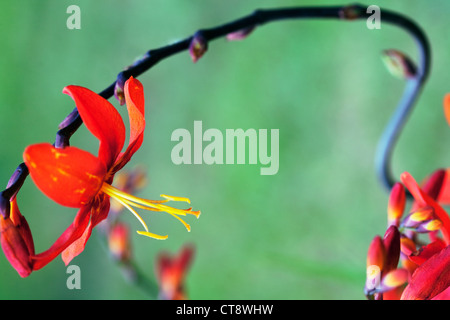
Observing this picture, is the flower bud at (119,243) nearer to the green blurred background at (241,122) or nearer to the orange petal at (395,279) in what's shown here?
the orange petal at (395,279)

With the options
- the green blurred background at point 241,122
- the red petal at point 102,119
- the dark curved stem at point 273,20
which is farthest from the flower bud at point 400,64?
the green blurred background at point 241,122

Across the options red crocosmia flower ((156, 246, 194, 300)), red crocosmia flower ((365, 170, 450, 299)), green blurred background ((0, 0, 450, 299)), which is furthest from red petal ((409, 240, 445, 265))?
green blurred background ((0, 0, 450, 299))

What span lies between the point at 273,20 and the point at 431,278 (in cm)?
17

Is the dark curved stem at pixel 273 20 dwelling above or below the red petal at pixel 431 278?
above

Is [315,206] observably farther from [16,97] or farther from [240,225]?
[16,97]

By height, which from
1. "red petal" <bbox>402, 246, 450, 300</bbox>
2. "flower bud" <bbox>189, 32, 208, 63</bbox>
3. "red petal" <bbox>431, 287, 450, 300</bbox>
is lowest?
"red petal" <bbox>431, 287, 450, 300</bbox>

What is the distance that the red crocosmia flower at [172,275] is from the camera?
0.48 metres

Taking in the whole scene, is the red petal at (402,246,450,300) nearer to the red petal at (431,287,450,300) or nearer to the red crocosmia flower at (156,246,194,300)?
the red petal at (431,287,450,300)

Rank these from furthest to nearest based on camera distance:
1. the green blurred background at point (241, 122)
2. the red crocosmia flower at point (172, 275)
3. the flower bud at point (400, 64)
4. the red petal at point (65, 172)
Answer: the green blurred background at point (241, 122), the red crocosmia flower at point (172, 275), the flower bud at point (400, 64), the red petal at point (65, 172)

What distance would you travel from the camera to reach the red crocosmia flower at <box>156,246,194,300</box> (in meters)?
0.48

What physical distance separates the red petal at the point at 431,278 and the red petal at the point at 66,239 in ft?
0.52

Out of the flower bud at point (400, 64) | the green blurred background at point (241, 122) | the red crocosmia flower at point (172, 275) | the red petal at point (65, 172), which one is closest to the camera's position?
the red petal at point (65, 172)

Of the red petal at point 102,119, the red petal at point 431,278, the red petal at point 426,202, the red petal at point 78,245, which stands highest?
the red petal at point 102,119

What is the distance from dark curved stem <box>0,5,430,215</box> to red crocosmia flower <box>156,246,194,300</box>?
0.23 metres
